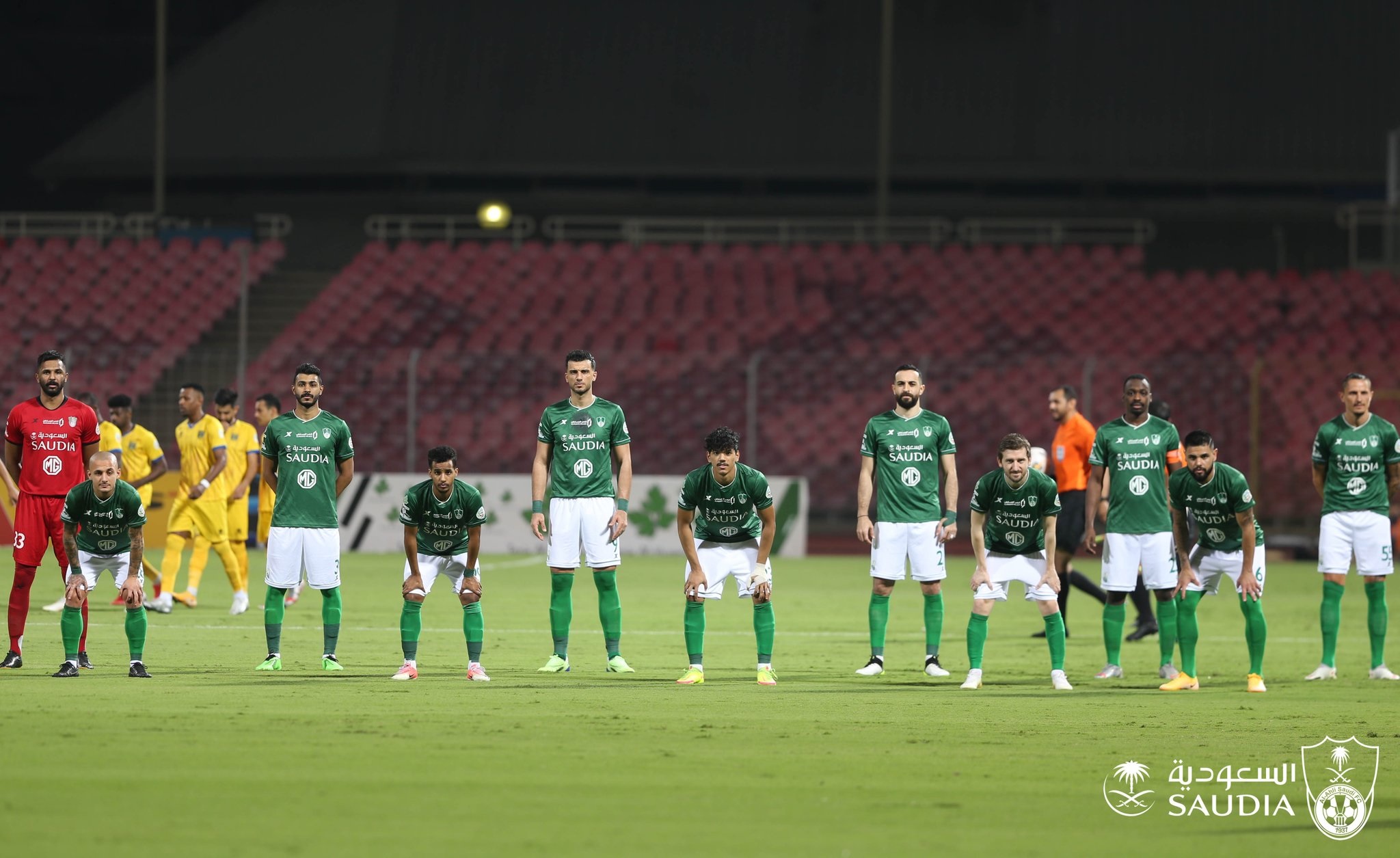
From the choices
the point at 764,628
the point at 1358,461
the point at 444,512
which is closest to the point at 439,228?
the point at 444,512

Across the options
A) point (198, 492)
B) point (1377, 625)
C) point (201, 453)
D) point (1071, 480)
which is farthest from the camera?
point (201, 453)

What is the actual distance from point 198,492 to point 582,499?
5.86 metres

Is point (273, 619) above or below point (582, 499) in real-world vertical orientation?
below

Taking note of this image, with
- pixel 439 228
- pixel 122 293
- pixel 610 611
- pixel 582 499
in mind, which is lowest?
pixel 610 611

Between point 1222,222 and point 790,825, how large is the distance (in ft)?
106

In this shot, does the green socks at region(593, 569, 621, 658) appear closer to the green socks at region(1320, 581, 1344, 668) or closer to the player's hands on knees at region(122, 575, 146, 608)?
the player's hands on knees at region(122, 575, 146, 608)

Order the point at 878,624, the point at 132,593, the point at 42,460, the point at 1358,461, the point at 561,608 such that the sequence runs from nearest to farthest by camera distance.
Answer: the point at 132,593, the point at 42,460, the point at 561,608, the point at 878,624, the point at 1358,461

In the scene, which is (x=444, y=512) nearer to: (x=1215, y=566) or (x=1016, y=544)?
(x=1016, y=544)

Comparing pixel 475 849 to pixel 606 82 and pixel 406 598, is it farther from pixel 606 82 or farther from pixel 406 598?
pixel 606 82

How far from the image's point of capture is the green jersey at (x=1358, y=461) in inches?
497

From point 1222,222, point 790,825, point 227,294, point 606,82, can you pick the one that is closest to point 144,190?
point 227,294

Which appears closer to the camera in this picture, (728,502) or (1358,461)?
(728,502)

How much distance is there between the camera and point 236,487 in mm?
16578

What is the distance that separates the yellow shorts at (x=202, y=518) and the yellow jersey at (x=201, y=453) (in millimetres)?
68
